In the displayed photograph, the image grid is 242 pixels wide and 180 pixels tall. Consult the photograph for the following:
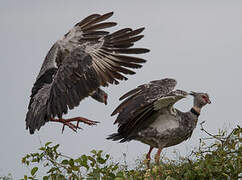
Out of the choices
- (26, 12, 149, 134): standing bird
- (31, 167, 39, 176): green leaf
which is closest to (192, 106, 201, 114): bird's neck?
(26, 12, 149, 134): standing bird

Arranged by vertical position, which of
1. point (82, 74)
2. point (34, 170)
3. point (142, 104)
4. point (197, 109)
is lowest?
point (197, 109)

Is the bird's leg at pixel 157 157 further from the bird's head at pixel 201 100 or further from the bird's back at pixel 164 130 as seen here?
the bird's head at pixel 201 100

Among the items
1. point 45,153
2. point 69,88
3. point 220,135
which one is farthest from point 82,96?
point 220,135

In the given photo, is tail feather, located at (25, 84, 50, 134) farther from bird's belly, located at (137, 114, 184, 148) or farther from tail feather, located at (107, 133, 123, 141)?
bird's belly, located at (137, 114, 184, 148)

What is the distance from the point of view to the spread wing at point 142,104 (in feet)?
16.4

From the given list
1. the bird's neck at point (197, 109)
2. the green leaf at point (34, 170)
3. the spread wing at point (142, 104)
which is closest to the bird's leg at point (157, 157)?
the spread wing at point (142, 104)

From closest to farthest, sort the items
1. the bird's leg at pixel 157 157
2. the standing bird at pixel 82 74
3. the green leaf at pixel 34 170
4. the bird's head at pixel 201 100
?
the green leaf at pixel 34 170
the bird's leg at pixel 157 157
the standing bird at pixel 82 74
the bird's head at pixel 201 100

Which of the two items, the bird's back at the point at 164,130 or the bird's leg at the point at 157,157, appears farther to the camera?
the bird's back at the point at 164,130

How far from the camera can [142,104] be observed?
16.3 feet

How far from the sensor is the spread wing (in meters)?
4.99

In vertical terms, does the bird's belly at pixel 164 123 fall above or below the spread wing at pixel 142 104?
below

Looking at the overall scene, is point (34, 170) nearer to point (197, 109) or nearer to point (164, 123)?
point (164, 123)

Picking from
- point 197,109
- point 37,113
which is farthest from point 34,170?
point 197,109

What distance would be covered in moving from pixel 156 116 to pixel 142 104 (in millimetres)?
526
